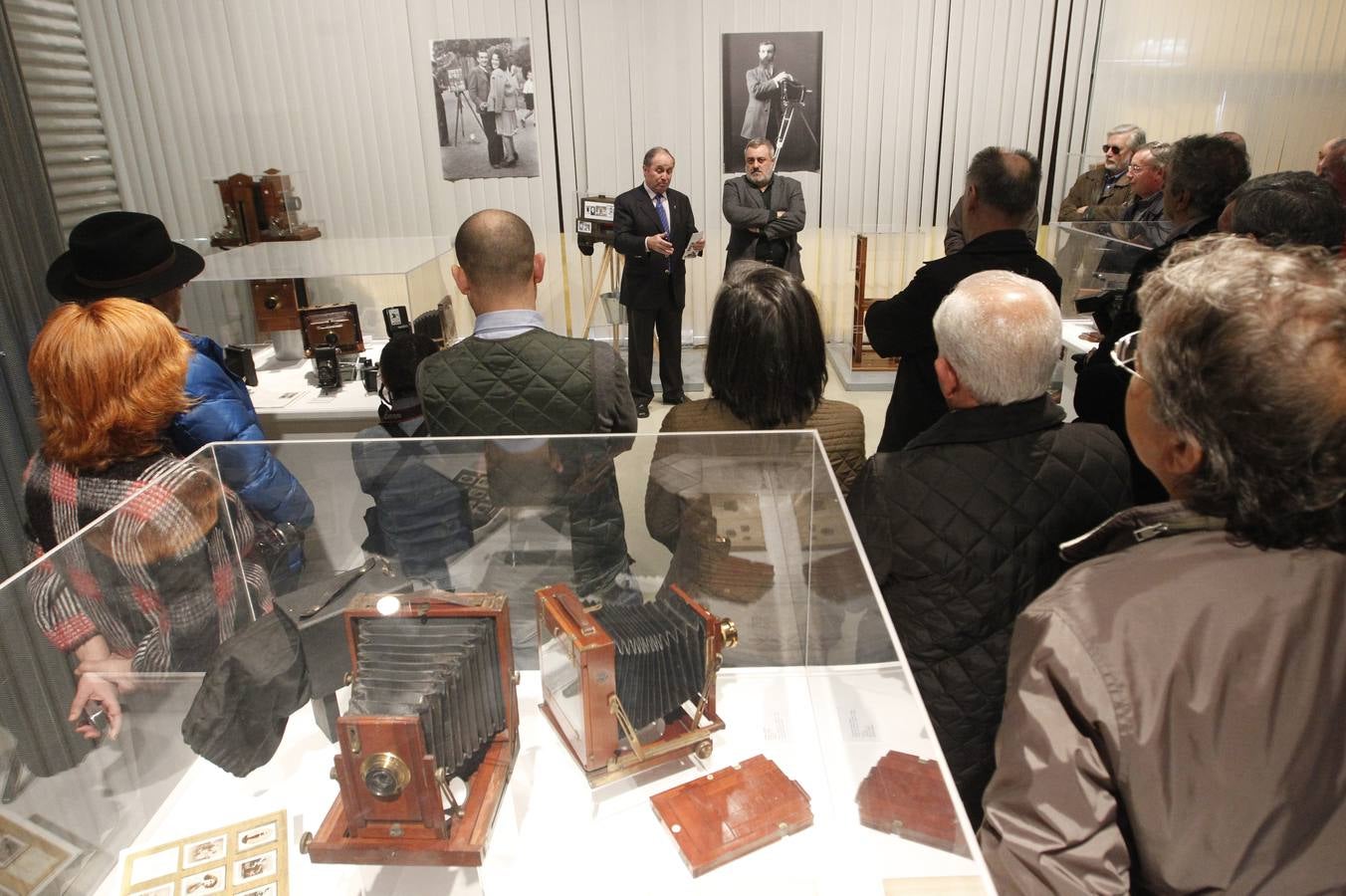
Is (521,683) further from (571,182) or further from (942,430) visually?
(571,182)

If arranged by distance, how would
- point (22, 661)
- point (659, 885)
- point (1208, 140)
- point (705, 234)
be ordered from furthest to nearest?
1. point (705, 234)
2. point (1208, 140)
3. point (22, 661)
4. point (659, 885)

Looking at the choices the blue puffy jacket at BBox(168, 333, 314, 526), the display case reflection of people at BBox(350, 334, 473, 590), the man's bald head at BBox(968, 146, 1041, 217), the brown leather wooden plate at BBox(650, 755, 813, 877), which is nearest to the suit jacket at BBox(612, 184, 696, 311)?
the man's bald head at BBox(968, 146, 1041, 217)

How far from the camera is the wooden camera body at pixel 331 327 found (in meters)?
4.00

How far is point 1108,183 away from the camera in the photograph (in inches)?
235

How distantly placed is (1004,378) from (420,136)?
6.09 meters

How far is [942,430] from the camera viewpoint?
159 cm

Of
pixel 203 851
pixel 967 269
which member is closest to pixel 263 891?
pixel 203 851

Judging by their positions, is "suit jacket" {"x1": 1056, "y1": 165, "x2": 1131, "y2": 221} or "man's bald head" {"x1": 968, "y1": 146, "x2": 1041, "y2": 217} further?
→ "suit jacket" {"x1": 1056, "y1": 165, "x2": 1131, "y2": 221}

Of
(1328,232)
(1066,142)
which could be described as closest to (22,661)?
(1328,232)

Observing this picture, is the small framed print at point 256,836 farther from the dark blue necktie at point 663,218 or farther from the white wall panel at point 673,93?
the white wall panel at point 673,93

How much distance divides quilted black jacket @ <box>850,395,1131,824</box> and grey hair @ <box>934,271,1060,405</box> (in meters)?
0.04

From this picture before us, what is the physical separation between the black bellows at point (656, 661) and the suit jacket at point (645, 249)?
4184mm

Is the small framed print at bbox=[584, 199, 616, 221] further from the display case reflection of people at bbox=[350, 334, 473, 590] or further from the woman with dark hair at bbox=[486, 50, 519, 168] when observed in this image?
the display case reflection of people at bbox=[350, 334, 473, 590]

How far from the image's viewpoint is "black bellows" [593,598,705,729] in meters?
1.63
